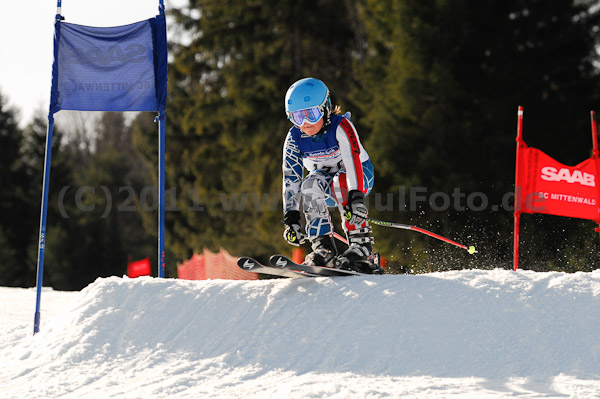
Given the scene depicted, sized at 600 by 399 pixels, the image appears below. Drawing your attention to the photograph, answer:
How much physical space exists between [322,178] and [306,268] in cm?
88

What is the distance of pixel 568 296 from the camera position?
467cm

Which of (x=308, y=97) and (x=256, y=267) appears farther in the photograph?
(x=308, y=97)

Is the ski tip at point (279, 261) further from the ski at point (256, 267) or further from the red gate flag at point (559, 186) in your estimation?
the red gate flag at point (559, 186)

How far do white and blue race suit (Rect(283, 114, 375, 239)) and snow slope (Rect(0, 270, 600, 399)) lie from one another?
649 millimetres

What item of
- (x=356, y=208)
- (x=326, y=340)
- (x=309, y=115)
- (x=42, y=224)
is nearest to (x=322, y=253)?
(x=356, y=208)

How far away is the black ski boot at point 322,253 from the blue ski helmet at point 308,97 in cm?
107

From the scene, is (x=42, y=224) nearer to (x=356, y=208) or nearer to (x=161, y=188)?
(x=161, y=188)

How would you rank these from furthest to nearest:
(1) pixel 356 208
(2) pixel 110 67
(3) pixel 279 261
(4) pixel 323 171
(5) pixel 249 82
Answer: (5) pixel 249 82, (2) pixel 110 67, (4) pixel 323 171, (1) pixel 356 208, (3) pixel 279 261

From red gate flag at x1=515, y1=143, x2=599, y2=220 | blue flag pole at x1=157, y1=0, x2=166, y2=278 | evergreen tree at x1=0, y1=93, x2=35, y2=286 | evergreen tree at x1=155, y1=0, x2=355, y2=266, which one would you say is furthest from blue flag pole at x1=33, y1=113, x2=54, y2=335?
evergreen tree at x1=0, y1=93, x2=35, y2=286

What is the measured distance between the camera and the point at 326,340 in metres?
4.62

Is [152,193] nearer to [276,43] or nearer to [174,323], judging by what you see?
[276,43]

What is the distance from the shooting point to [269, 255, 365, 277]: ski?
4.99m

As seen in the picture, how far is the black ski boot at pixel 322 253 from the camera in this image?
546 centimetres

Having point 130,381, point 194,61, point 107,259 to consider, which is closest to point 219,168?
point 194,61
